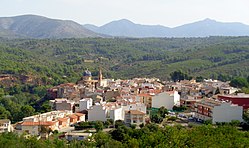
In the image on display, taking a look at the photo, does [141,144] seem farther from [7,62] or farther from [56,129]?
[7,62]

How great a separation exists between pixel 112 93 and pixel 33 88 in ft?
63.0

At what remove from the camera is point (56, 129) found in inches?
1249

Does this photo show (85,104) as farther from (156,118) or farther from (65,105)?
(156,118)

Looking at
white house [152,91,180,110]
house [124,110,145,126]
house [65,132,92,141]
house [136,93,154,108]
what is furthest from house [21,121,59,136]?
white house [152,91,180,110]

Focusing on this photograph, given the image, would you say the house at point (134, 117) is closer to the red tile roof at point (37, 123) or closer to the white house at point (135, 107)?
the white house at point (135, 107)

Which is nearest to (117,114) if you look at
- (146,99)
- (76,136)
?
(76,136)

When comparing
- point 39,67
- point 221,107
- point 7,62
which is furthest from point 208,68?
Result: point 221,107

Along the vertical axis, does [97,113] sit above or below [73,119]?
above

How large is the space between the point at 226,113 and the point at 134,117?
21.6 ft

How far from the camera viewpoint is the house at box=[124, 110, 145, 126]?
104 ft

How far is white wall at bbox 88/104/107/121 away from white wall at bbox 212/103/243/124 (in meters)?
8.18

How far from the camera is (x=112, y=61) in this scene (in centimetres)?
10006

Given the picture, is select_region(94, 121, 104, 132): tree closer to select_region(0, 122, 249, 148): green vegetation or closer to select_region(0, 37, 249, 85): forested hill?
select_region(0, 122, 249, 148): green vegetation

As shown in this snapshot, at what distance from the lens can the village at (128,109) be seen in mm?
30938
